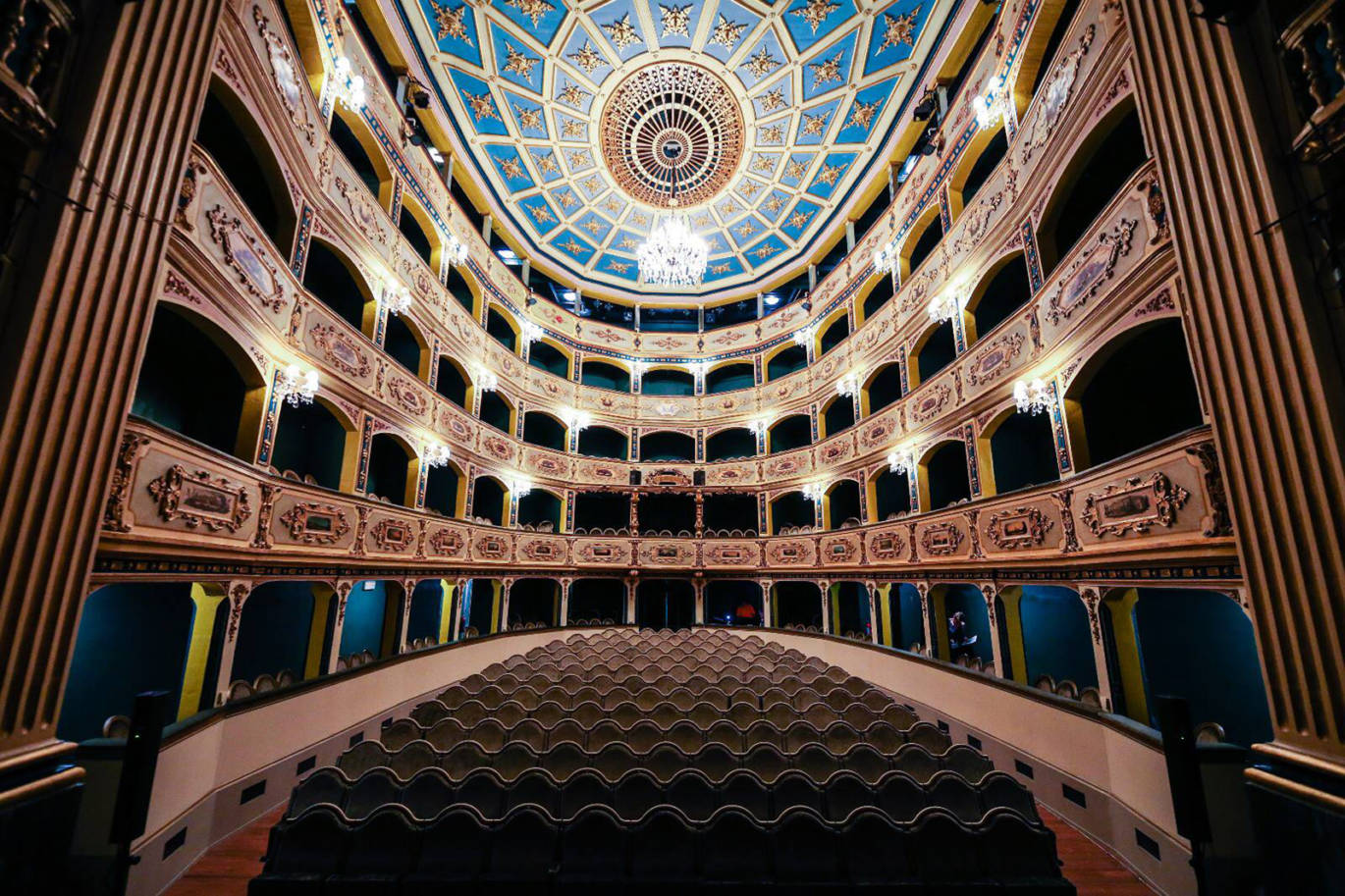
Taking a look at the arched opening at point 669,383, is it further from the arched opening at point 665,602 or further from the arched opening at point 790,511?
the arched opening at point 665,602

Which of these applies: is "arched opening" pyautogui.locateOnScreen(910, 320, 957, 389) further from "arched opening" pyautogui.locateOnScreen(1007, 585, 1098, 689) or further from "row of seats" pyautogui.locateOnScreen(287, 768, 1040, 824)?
"row of seats" pyautogui.locateOnScreen(287, 768, 1040, 824)

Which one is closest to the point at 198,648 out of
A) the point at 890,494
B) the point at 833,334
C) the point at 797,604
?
the point at 890,494

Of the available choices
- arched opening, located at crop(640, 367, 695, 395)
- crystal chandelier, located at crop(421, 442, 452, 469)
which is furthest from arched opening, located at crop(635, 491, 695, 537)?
crystal chandelier, located at crop(421, 442, 452, 469)

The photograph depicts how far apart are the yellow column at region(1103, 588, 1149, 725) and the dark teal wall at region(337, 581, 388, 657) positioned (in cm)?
1145

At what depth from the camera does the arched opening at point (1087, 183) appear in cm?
623

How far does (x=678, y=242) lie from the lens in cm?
1004

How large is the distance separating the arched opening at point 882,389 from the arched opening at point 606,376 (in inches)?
321

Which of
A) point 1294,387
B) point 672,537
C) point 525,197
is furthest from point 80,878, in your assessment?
point 525,197

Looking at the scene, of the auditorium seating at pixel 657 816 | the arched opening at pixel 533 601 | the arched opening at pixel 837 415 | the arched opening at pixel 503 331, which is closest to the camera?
the auditorium seating at pixel 657 816

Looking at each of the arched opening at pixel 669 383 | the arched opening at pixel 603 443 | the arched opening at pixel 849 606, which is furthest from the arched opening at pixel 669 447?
the arched opening at pixel 849 606

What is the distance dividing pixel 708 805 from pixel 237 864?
4.11 m

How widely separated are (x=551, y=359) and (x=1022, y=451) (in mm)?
13631

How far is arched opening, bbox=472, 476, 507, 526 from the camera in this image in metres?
14.5

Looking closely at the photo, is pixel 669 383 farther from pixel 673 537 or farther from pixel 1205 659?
pixel 1205 659
